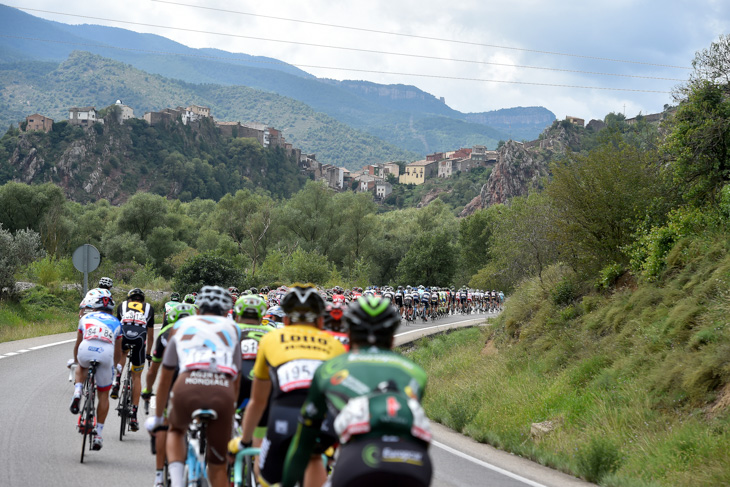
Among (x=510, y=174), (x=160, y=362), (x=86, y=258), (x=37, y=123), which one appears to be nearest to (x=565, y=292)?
(x=86, y=258)

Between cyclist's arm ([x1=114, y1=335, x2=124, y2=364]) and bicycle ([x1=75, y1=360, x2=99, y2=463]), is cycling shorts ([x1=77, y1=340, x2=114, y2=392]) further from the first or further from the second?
cyclist's arm ([x1=114, y1=335, x2=124, y2=364])

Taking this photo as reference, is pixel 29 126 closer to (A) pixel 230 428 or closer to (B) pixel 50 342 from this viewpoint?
(B) pixel 50 342

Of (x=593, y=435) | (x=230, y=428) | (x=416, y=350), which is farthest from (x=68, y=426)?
(x=416, y=350)

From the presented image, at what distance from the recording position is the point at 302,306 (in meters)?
5.05

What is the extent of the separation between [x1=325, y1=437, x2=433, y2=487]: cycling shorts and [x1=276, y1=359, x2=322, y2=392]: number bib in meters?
1.31

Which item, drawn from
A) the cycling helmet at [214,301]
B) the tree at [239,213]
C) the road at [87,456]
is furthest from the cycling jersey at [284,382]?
the tree at [239,213]

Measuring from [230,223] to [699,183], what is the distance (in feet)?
226

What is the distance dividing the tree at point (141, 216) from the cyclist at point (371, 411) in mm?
81638

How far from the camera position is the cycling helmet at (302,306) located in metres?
5.06

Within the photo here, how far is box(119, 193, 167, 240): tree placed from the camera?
82.7m

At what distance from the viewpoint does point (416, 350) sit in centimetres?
2920

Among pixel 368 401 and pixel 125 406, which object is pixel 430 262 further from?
pixel 368 401

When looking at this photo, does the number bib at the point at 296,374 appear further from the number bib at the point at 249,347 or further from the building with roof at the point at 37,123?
the building with roof at the point at 37,123

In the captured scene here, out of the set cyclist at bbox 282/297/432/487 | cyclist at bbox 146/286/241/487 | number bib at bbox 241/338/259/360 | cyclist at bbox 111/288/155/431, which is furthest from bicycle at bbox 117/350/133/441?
cyclist at bbox 282/297/432/487
